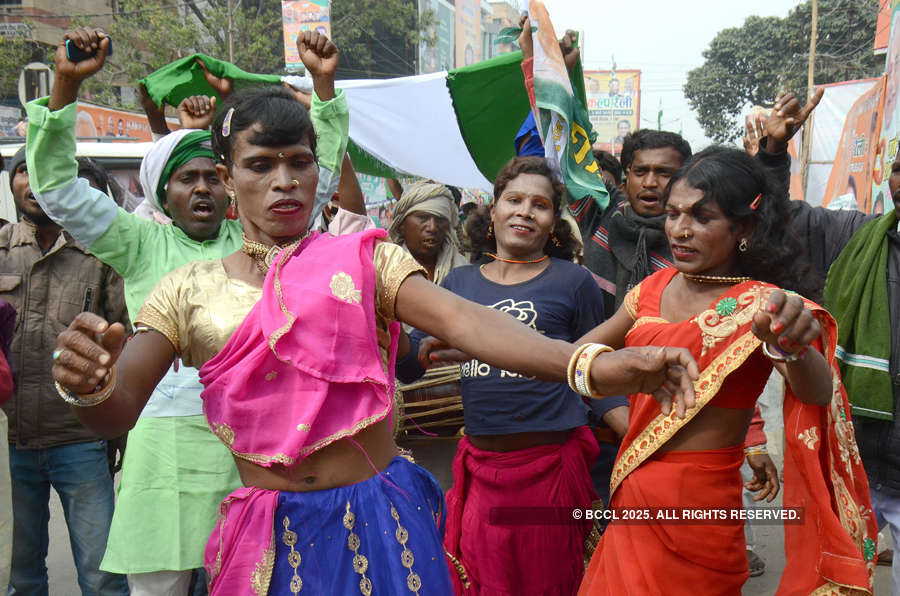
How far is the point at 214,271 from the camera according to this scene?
80.5 inches

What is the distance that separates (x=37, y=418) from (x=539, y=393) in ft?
7.35

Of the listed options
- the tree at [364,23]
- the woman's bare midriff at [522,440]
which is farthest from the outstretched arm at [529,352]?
the tree at [364,23]

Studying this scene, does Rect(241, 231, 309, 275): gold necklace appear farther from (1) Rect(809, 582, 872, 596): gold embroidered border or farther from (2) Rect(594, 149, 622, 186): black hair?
(2) Rect(594, 149, 622, 186): black hair

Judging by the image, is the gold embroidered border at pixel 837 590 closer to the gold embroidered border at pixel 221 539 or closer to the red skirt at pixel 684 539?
the red skirt at pixel 684 539

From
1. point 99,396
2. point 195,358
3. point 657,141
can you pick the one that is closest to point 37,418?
point 195,358

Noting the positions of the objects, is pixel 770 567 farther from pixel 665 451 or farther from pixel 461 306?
pixel 461 306

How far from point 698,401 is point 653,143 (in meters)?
1.78

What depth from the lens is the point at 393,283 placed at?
1844 millimetres

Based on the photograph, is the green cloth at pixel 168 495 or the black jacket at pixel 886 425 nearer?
the green cloth at pixel 168 495

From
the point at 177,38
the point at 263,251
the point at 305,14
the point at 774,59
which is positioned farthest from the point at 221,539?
the point at 774,59

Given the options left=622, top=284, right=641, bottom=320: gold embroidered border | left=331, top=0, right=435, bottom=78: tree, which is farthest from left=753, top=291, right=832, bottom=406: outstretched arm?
left=331, top=0, right=435, bottom=78: tree

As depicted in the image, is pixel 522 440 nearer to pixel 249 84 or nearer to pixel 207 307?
pixel 207 307

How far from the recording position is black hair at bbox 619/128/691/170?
12.5 ft

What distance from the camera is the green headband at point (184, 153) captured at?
120 inches
